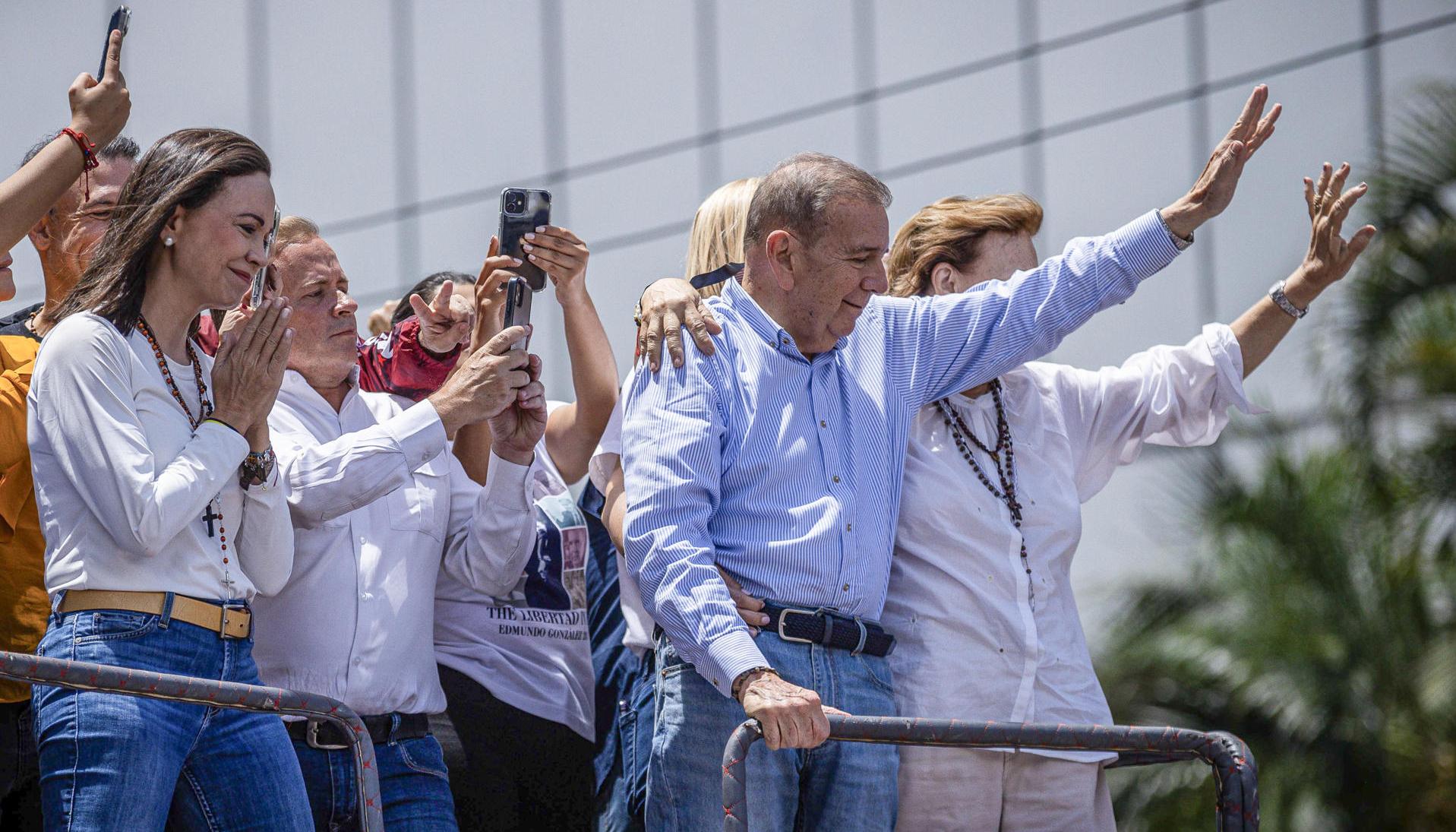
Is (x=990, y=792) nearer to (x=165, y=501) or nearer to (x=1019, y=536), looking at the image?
(x=1019, y=536)

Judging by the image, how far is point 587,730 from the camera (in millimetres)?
4539

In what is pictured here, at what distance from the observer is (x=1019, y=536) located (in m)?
4.01

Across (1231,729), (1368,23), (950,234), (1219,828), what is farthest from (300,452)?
(1368,23)

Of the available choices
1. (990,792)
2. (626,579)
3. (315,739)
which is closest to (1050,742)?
(990,792)

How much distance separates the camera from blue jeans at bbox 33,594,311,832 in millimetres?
3135

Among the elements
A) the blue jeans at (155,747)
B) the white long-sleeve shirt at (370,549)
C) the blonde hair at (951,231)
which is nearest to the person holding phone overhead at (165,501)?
the blue jeans at (155,747)

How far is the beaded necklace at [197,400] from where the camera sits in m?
3.42

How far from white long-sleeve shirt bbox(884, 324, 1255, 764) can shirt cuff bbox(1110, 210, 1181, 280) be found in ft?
1.48

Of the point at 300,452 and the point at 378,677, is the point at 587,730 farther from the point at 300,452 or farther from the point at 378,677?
the point at 300,452

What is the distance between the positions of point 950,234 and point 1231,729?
849cm

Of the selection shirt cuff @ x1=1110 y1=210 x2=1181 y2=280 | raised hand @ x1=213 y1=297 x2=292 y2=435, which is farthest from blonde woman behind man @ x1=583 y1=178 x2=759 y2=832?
shirt cuff @ x1=1110 y1=210 x2=1181 y2=280

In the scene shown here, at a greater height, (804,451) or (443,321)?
(443,321)

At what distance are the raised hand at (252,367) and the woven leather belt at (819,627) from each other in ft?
3.30

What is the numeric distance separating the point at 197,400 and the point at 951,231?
5.93 feet
